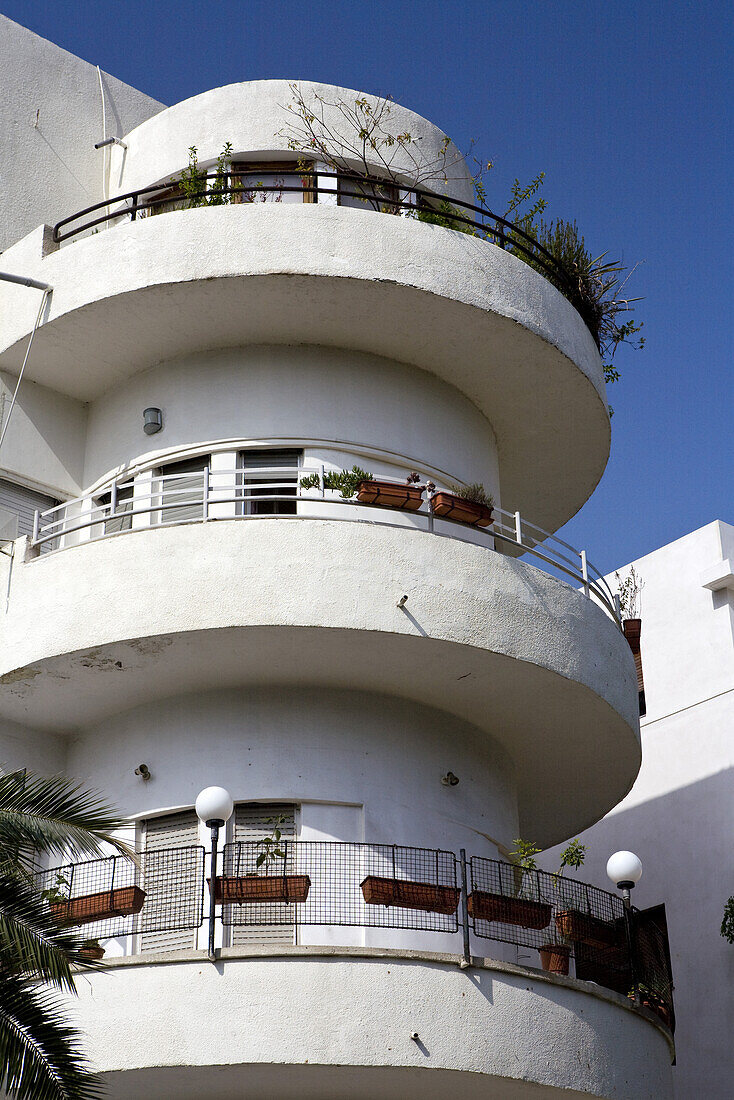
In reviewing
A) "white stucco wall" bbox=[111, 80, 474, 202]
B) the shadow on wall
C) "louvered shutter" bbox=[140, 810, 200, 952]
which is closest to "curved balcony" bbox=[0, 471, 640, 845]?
"louvered shutter" bbox=[140, 810, 200, 952]

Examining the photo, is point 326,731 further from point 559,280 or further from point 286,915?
point 559,280

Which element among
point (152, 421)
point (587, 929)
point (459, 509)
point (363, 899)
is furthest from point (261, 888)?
point (152, 421)

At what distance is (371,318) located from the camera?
18172 millimetres

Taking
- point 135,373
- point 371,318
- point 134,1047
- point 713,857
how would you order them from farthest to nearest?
point 713,857, point 135,373, point 371,318, point 134,1047

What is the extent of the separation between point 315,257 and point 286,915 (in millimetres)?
7885

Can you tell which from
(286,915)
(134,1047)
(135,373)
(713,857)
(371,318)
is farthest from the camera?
(713,857)

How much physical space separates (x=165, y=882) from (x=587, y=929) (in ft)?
15.3

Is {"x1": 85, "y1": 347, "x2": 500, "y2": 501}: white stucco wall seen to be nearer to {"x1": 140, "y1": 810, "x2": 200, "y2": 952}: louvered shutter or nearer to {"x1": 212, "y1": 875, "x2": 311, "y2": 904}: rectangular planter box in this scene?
{"x1": 140, "y1": 810, "x2": 200, "y2": 952}: louvered shutter

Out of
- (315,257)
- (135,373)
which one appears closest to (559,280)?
(315,257)

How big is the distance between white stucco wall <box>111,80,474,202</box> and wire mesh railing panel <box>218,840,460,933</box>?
407 inches

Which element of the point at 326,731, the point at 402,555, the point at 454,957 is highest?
the point at 402,555

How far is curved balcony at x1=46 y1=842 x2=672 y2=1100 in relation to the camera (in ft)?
44.7

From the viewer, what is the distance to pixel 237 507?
59.2 ft

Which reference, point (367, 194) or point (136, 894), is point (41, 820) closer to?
point (136, 894)
